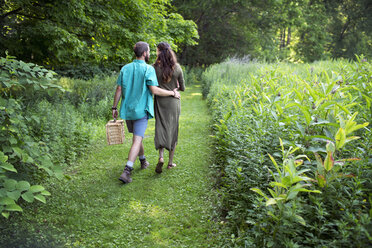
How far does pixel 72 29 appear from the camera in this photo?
7090 mm

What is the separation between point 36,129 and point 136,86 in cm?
234

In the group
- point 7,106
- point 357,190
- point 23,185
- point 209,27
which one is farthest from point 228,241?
point 209,27

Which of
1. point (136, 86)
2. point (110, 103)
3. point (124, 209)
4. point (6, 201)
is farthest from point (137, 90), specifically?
point (110, 103)

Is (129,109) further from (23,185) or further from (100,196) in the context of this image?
(23,185)

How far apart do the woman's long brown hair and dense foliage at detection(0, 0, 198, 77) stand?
111 inches

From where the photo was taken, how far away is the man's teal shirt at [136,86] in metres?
4.15

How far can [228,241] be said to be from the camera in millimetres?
2812

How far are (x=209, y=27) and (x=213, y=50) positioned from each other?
2.35 meters

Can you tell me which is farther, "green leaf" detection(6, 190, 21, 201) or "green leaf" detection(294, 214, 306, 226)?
"green leaf" detection(6, 190, 21, 201)

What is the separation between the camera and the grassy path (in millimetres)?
3041

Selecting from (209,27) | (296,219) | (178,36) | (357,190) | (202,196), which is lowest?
(202,196)

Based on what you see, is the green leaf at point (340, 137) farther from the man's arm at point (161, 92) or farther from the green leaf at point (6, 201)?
the man's arm at point (161, 92)

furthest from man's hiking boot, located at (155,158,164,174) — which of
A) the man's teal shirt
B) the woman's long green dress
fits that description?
the man's teal shirt

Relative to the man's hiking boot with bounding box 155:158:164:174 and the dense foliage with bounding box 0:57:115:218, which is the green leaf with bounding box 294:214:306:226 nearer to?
the dense foliage with bounding box 0:57:115:218
